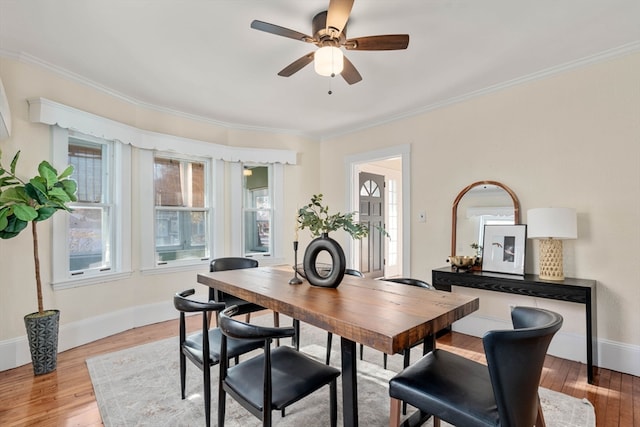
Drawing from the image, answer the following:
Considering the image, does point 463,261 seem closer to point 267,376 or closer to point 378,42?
point 378,42

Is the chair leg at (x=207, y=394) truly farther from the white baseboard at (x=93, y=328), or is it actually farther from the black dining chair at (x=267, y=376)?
the white baseboard at (x=93, y=328)

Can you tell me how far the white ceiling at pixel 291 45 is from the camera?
2064mm

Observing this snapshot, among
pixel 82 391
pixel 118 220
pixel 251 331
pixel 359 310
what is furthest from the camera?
pixel 118 220

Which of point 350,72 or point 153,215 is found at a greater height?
point 350,72

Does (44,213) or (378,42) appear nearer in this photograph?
(378,42)

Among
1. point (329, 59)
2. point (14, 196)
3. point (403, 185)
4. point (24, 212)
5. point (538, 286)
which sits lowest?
point (538, 286)

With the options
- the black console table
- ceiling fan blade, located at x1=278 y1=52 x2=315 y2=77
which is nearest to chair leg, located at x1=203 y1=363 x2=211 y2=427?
ceiling fan blade, located at x1=278 y1=52 x2=315 y2=77

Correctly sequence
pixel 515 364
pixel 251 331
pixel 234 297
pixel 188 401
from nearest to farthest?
1. pixel 515 364
2. pixel 251 331
3. pixel 188 401
4. pixel 234 297

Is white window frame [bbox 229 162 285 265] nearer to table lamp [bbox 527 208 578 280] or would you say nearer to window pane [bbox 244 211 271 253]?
window pane [bbox 244 211 271 253]

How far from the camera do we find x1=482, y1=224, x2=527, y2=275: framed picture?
3.03 metres

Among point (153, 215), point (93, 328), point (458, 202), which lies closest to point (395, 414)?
point (458, 202)

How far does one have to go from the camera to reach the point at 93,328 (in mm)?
3213

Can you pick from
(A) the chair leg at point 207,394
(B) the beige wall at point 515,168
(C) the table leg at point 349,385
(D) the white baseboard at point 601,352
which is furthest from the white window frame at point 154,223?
(D) the white baseboard at point 601,352

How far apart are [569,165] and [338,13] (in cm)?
248
